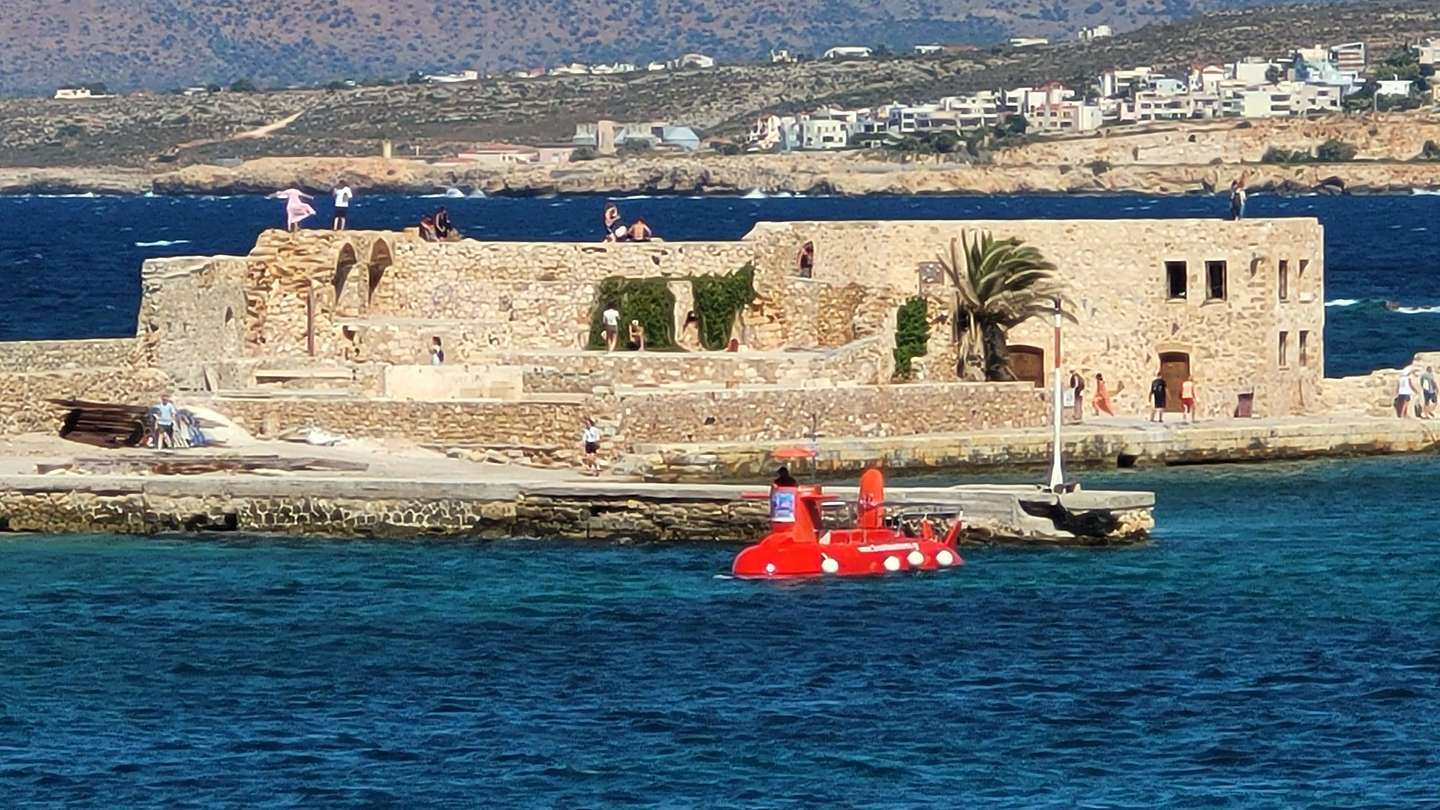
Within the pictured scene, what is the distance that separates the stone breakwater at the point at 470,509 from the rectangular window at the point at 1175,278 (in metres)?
7.92

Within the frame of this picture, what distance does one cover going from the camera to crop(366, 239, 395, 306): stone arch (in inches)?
1575

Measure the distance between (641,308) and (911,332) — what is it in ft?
10.9

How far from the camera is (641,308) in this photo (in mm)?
39562

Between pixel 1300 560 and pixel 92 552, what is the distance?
1135cm

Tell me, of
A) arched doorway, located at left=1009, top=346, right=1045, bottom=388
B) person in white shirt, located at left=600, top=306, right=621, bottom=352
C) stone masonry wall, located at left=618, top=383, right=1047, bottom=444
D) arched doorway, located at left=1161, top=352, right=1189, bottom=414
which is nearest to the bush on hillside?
arched doorway, located at left=1009, top=346, right=1045, bottom=388

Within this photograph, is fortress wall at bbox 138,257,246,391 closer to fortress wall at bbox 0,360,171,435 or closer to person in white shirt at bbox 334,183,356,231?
fortress wall at bbox 0,360,171,435

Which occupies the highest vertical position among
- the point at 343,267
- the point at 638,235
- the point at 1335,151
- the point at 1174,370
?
the point at 1335,151

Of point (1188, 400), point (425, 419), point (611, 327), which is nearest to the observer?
point (425, 419)

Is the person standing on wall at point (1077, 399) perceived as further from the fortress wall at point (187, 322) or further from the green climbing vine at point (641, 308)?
the fortress wall at point (187, 322)

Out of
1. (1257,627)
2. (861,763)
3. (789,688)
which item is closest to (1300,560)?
(1257,627)

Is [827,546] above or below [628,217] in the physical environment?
below

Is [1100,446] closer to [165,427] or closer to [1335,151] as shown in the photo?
[165,427]

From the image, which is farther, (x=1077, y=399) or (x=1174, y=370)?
(x=1174, y=370)

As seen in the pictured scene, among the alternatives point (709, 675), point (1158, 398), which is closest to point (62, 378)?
point (1158, 398)
